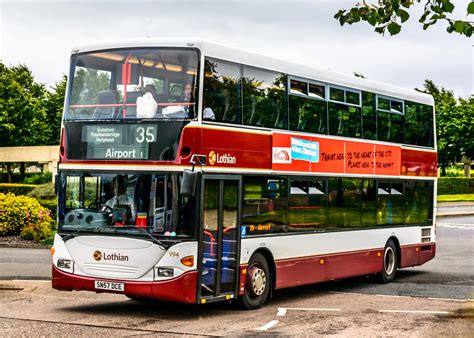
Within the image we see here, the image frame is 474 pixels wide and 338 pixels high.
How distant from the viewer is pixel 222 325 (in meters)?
13.5

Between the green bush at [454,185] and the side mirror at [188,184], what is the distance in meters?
61.1

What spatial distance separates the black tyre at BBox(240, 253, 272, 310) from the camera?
15.4 m

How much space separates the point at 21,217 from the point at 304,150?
1444cm

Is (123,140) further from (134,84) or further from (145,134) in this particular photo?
(134,84)

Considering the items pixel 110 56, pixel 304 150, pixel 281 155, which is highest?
pixel 110 56

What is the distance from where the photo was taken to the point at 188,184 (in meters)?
13.6

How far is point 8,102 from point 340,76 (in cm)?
5803

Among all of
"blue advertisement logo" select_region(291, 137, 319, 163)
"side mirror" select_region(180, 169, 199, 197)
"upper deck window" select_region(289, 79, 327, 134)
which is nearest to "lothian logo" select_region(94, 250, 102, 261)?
"side mirror" select_region(180, 169, 199, 197)

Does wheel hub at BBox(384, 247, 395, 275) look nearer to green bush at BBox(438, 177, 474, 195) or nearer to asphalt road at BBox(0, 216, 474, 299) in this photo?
asphalt road at BBox(0, 216, 474, 299)

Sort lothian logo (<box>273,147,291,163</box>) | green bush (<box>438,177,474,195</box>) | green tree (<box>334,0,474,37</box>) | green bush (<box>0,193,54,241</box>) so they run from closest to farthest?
green tree (<box>334,0,474,37</box>), lothian logo (<box>273,147,291,163</box>), green bush (<box>0,193,54,241</box>), green bush (<box>438,177,474,195</box>)

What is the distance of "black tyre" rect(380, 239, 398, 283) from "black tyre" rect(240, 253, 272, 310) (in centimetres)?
552

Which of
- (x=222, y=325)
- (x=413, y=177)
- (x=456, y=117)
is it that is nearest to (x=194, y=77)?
(x=222, y=325)

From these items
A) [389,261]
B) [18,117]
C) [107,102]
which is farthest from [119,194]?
[18,117]

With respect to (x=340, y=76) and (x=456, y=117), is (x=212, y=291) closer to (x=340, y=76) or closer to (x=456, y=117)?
(x=340, y=76)
